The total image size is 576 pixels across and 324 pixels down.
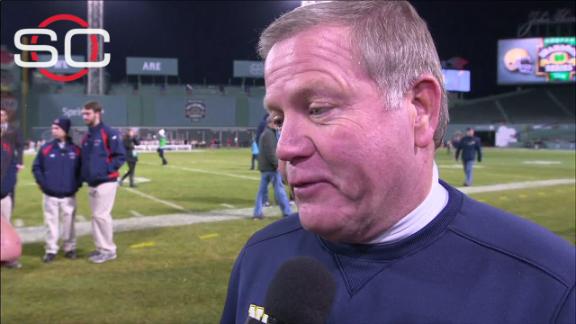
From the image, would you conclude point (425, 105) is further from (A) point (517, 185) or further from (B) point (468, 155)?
(A) point (517, 185)

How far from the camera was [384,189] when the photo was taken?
109 cm

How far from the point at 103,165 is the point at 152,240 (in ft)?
5.53

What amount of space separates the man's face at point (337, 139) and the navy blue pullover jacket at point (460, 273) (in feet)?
0.38

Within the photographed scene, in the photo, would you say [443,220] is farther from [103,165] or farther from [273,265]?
[103,165]

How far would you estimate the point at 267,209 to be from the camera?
1098cm

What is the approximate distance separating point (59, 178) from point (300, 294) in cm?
672

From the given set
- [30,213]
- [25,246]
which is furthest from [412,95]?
[30,213]

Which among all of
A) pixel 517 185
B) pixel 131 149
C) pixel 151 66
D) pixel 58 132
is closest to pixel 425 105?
pixel 58 132

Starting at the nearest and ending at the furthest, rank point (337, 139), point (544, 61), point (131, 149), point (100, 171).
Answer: point (337, 139) < point (100, 171) < point (131, 149) < point (544, 61)

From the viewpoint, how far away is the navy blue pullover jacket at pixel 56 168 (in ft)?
23.1

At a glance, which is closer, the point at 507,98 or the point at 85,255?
the point at 85,255

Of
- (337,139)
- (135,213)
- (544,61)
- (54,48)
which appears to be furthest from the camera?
(544,61)

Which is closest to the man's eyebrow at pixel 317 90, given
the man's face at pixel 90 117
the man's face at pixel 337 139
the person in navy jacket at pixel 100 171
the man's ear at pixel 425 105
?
the man's face at pixel 337 139

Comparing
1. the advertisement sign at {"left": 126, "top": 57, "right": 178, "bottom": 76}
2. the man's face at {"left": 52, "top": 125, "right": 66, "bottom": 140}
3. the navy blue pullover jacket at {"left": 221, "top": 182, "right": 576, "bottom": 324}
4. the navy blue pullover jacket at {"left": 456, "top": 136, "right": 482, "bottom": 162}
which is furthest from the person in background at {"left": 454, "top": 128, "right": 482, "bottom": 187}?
the advertisement sign at {"left": 126, "top": 57, "right": 178, "bottom": 76}
